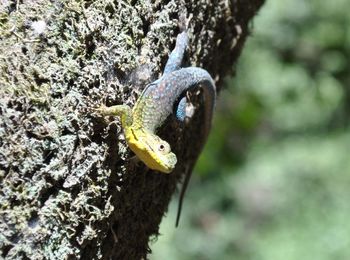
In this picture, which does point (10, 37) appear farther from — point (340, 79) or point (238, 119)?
point (340, 79)

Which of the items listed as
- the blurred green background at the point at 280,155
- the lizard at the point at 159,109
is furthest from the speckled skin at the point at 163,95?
the blurred green background at the point at 280,155

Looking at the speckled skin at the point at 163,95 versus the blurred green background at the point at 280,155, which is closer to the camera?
the speckled skin at the point at 163,95

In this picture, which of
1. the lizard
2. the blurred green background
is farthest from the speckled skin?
the blurred green background

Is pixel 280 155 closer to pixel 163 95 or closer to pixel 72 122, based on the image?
pixel 163 95

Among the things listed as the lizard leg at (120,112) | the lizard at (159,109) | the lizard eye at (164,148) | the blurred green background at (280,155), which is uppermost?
the lizard leg at (120,112)

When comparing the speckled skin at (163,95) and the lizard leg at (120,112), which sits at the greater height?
the lizard leg at (120,112)

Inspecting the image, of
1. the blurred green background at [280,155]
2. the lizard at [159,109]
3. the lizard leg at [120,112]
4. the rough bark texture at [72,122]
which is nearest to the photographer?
the rough bark texture at [72,122]

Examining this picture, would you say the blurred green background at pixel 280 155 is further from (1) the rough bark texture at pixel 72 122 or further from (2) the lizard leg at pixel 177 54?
(1) the rough bark texture at pixel 72 122
